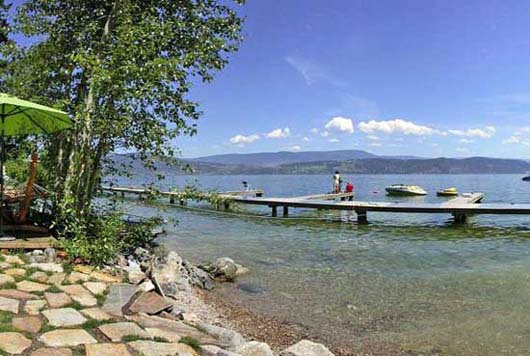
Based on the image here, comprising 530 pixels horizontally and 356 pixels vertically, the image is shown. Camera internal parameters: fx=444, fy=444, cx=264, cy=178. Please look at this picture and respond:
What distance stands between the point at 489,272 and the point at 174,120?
7.86 m

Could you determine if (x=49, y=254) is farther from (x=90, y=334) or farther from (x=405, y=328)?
(x=405, y=328)

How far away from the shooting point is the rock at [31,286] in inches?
203

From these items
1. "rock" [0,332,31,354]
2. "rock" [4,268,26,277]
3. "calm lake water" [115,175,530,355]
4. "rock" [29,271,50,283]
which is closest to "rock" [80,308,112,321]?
"rock" [0,332,31,354]

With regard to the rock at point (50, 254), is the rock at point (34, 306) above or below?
below

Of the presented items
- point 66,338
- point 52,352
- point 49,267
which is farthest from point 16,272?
point 52,352

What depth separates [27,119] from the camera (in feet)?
25.0

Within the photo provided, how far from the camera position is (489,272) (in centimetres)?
1026

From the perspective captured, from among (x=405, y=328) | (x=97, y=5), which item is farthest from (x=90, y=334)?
(x=97, y=5)

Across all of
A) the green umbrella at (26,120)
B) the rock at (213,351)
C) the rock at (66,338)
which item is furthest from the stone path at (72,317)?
the green umbrella at (26,120)

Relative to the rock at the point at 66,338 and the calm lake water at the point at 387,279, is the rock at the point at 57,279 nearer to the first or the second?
the rock at the point at 66,338

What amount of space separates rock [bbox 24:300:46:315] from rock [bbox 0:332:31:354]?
2.10 ft

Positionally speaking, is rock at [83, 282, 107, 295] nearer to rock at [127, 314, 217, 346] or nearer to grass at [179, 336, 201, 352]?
rock at [127, 314, 217, 346]

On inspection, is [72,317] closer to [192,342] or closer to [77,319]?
[77,319]

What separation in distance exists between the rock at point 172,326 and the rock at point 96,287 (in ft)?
2.78
